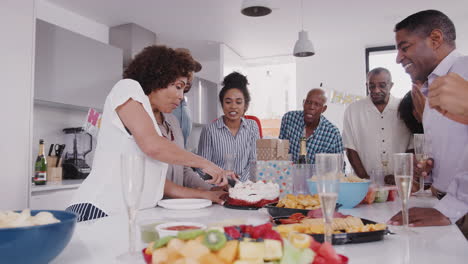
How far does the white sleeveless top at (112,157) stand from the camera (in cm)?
139

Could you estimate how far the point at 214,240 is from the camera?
1.83 feet

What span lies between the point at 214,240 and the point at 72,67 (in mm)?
3524

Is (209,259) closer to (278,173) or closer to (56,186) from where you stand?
(278,173)

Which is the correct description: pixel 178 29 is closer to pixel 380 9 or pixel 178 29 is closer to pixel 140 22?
pixel 140 22

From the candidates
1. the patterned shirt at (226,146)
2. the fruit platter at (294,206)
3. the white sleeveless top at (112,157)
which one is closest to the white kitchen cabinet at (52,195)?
the patterned shirt at (226,146)

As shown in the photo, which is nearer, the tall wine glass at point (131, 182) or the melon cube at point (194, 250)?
the melon cube at point (194, 250)

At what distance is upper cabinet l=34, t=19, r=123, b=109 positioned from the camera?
332 cm

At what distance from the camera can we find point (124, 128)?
142 centimetres

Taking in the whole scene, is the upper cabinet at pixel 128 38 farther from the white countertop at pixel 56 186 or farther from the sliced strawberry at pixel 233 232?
the sliced strawberry at pixel 233 232

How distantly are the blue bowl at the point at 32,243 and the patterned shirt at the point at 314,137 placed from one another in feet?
7.66

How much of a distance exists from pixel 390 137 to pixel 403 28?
1379mm

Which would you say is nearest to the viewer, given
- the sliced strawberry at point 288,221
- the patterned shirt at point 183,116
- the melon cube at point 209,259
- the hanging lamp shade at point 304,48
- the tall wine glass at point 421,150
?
the melon cube at point 209,259

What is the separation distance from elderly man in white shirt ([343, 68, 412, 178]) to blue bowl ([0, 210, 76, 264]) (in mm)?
2505

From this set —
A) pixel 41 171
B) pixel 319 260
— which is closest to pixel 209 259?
pixel 319 260
